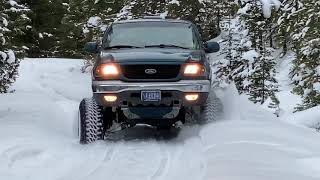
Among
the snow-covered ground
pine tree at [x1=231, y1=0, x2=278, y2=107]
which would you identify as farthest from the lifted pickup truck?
pine tree at [x1=231, y1=0, x2=278, y2=107]

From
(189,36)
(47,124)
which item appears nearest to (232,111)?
(189,36)

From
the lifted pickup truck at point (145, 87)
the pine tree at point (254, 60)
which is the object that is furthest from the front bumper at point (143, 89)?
the pine tree at point (254, 60)

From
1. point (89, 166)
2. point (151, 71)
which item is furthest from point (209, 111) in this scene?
point (89, 166)

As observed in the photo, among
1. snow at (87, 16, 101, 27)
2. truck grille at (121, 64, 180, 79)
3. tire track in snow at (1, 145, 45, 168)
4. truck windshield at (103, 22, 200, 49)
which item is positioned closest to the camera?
tire track in snow at (1, 145, 45, 168)

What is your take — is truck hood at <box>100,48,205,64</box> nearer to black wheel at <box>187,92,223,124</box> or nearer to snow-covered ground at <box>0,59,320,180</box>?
black wheel at <box>187,92,223,124</box>

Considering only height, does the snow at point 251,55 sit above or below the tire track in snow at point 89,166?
below

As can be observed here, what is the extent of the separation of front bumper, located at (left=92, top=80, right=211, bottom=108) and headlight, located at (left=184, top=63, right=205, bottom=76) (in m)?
0.12

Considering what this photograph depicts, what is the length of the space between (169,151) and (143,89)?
42.6 inches

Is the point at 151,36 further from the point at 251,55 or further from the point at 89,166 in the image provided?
the point at 251,55

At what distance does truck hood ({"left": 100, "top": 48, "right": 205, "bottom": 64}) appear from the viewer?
27.3 feet

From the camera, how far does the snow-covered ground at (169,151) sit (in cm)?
584

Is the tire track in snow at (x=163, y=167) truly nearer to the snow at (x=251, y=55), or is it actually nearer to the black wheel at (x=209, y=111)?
the black wheel at (x=209, y=111)

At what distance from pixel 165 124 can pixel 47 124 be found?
2.20 meters

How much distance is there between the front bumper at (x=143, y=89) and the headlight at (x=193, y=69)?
0.12 m
